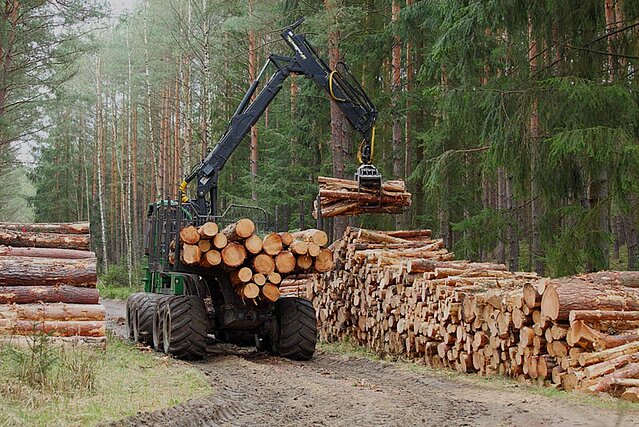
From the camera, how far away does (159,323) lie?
37.3 feet

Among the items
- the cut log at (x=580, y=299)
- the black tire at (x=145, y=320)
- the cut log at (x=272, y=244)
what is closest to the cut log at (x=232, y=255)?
the cut log at (x=272, y=244)

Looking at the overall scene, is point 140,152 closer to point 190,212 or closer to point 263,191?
point 263,191

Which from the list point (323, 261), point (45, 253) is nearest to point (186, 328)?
point (323, 261)

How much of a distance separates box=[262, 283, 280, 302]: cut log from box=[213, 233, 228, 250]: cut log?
844 millimetres

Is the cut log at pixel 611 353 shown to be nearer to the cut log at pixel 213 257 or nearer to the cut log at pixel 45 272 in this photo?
the cut log at pixel 213 257

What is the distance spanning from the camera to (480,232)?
49.6 feet

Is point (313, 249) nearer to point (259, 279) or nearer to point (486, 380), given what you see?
point (259, 279)

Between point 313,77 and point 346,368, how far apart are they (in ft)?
18.9

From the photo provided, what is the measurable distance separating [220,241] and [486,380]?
407cm

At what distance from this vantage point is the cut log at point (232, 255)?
10102mm

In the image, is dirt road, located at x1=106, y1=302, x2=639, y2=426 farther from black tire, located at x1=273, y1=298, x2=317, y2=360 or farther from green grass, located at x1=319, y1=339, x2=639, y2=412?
black tire, located at x1=273, y1=298, x2=317, y2=360

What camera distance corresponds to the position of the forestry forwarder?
419 inches

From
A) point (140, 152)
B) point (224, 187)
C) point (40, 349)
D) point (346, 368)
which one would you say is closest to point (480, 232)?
point (346, 368)

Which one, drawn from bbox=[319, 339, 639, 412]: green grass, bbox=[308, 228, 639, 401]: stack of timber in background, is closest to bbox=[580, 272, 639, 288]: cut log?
bbox=[308, 228, 639, 401]: stack of timber in background
